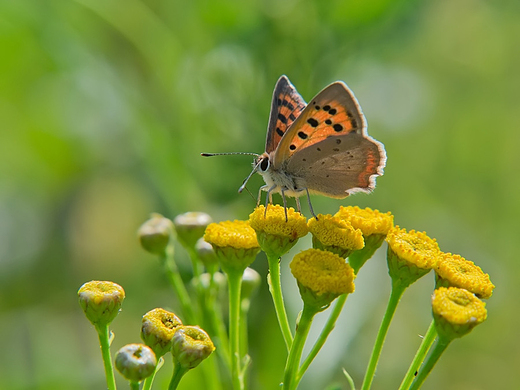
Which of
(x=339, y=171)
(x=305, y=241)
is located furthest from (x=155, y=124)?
(x=339, y=171)

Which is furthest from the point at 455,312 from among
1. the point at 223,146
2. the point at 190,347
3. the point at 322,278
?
the point at 223,146

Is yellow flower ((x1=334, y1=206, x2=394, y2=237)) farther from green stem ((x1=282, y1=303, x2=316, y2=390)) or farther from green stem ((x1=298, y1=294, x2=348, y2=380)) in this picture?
green stem ((x1=282, y1=303, x2=316, y2=390))

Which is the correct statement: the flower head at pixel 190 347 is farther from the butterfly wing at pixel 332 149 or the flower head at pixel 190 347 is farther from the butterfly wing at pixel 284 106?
the butterfly wing at pixel 284 106

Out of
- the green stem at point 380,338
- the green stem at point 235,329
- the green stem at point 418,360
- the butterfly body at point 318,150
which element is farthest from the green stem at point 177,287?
the green stem at point 418,360

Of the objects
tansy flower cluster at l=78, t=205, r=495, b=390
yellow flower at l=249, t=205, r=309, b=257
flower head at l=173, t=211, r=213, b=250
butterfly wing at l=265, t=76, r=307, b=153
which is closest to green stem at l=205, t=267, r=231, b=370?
tansy flower cluster at l=78, t=205, r=495, b=390

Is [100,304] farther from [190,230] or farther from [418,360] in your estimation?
[418,360]

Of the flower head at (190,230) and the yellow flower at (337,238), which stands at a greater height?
the yellow flower at (337,238)

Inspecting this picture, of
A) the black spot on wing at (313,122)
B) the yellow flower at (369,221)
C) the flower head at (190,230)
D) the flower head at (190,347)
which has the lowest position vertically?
the flower head at (190,347)

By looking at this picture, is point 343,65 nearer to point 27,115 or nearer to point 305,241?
point 305,241
